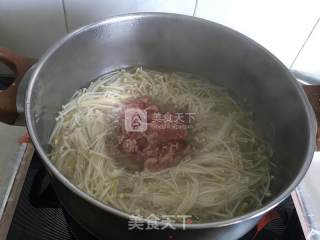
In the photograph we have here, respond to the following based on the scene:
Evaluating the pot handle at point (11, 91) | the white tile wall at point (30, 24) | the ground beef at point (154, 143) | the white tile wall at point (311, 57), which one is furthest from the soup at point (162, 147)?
the white tile wall at point (311, 57)

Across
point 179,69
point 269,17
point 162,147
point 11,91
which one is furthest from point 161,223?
point 269,17

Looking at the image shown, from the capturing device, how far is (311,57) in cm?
146

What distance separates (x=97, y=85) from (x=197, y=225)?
0.75m

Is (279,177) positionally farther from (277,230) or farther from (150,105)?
(150,105)

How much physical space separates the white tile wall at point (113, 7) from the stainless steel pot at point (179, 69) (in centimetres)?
11

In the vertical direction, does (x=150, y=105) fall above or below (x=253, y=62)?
below

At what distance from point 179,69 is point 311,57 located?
0.54m

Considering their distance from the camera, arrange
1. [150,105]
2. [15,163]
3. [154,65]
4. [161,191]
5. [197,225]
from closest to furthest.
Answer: [197,225], [161,191], [15,163], [150,105], [154,65]

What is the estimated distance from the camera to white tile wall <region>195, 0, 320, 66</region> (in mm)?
1283

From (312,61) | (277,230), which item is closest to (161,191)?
(277,230)

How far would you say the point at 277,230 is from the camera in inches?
43.3

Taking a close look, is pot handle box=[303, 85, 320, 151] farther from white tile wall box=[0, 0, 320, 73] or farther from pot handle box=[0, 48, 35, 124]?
pot handle box=[0, 48, 35, 124]

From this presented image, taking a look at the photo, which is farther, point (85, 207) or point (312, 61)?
point (312, 61)

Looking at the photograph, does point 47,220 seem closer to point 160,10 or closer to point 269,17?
point 160,10
